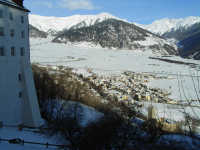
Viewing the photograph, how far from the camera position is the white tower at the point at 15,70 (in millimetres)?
15469

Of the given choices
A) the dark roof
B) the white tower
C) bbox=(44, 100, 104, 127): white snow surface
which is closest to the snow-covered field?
bbox=(44, 100, 104, 127): white snow surface

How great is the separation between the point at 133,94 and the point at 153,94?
4084 mm

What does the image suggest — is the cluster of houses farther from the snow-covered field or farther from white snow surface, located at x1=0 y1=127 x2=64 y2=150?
white snow surface, located at x1=0 y1=127 x2=64 y2=150

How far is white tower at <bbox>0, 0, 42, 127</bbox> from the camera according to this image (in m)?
→ 15.5

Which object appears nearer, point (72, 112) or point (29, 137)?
point (29, 137)

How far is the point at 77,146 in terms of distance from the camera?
13312 mm

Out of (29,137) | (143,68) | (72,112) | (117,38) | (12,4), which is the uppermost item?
(117,38)

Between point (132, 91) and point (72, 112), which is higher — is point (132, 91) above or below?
below

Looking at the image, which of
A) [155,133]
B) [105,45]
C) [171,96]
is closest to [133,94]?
[171,96]

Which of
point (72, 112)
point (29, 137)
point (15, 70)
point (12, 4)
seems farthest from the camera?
point (72, 112)

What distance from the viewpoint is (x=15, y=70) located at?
16.4 metres

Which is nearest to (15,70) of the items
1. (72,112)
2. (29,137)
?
(29,137)

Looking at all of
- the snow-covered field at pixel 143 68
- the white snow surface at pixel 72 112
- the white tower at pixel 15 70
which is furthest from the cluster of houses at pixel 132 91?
the white tower at pixel 15 70

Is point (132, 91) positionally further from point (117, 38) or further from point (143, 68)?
point (117, 38)
